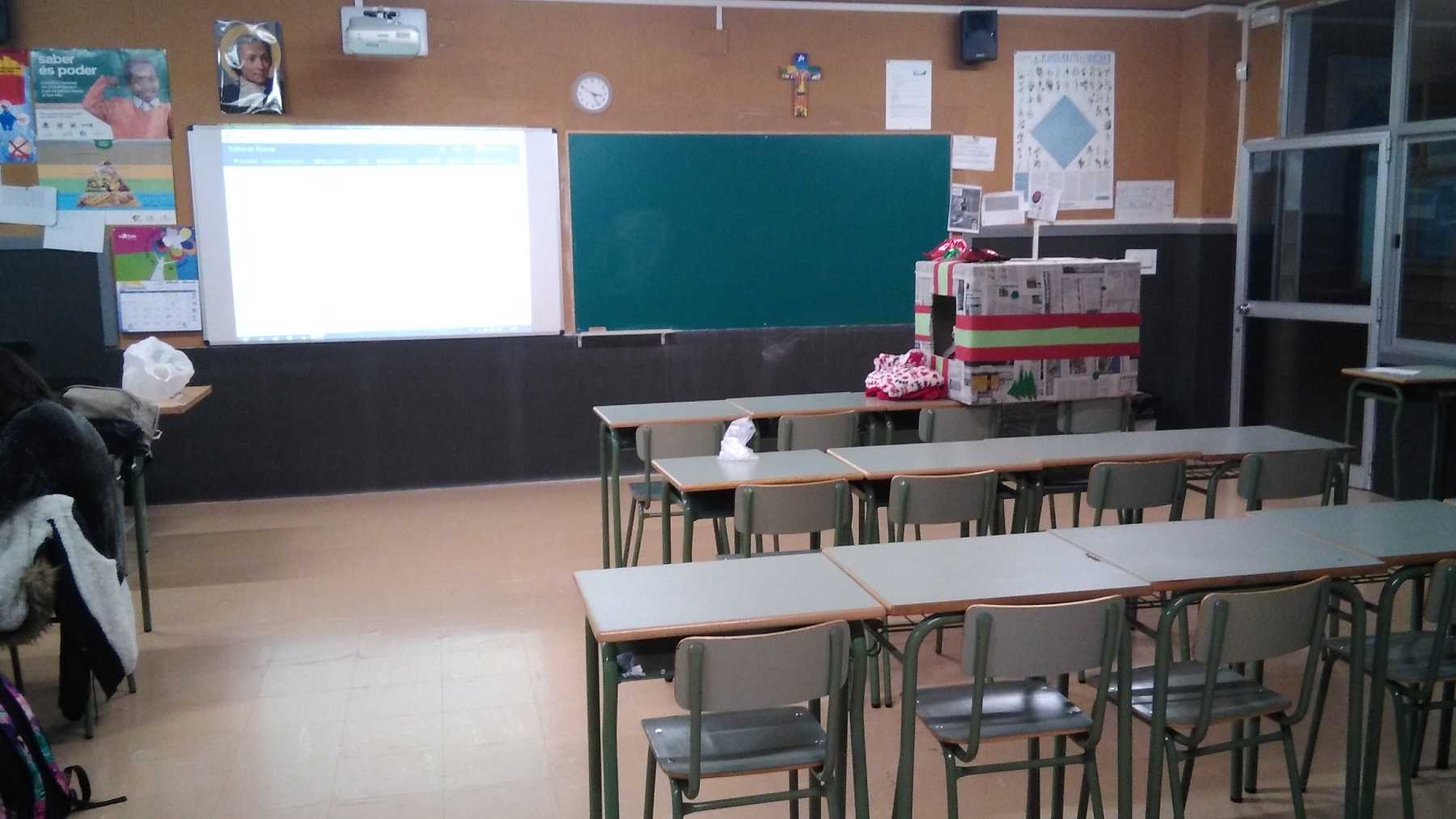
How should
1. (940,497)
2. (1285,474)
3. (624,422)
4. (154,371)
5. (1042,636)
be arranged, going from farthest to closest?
(154,371)
(624,422)
(1285,474)
(940,497)
(1042,636)

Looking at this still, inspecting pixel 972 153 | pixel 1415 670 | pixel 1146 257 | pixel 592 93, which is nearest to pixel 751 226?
pixel 592 93

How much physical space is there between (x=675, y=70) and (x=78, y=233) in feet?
11.1

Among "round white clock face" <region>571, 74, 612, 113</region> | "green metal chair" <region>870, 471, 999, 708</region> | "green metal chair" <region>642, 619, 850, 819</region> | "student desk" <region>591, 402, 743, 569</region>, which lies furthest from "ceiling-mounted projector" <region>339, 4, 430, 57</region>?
"green metal chair" <region>642, 619, 850, 819</region>

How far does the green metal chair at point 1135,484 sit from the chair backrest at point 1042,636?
51.5 inches

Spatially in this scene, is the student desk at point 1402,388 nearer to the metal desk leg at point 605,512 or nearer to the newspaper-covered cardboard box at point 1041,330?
the newspaper-covered cardboard box at point 1041,330

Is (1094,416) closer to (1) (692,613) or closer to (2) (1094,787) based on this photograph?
(2) (1094,787)

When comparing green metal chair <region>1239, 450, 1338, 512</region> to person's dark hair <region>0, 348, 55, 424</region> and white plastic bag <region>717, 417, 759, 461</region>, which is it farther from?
person's dark hair <region>0, 348, 55, 424</region>

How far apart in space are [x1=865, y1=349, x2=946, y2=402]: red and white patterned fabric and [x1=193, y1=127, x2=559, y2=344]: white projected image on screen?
7.78 feet

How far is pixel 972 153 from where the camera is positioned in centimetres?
719

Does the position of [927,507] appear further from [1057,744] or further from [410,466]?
[410,466]

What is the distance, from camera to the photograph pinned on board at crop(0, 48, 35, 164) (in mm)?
5797

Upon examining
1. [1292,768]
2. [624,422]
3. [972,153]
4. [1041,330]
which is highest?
[972,153]

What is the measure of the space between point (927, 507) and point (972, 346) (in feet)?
5.27

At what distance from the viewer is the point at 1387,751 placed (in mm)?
3164
